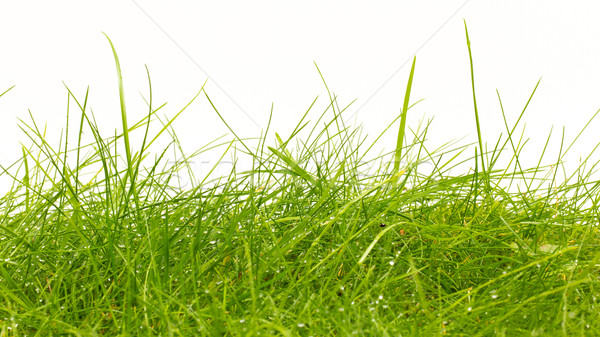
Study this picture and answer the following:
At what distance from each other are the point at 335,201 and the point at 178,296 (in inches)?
9.5

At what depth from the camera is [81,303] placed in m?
0.68

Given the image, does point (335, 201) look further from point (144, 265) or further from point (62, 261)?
point (62, 261)

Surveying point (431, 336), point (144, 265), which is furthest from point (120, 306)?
point (431, 336)

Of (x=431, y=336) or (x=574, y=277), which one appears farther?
(x=574, y=277)

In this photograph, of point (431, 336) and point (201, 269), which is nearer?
point (431, 336)

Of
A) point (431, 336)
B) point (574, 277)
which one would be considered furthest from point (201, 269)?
point (574, 277)

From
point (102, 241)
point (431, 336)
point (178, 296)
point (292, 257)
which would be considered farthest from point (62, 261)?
point (431, 336)

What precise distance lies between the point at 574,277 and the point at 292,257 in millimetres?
350

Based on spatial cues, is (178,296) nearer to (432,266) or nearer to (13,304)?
(13,304)

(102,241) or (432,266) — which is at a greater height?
(102,241)

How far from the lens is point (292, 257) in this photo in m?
0.75

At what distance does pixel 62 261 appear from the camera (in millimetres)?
717

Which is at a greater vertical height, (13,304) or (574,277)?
(13,304)

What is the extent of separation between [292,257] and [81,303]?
0.27m
